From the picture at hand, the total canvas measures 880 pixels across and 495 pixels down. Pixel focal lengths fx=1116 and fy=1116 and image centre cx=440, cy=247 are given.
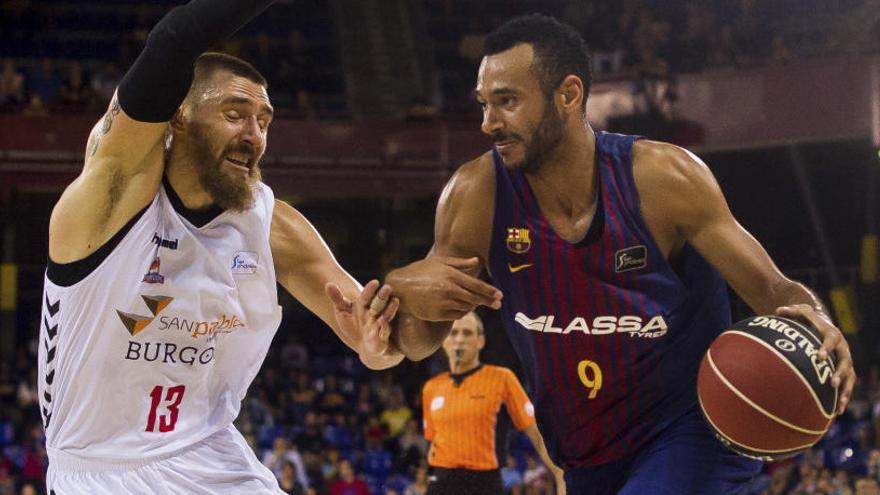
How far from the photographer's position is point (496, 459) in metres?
8.05

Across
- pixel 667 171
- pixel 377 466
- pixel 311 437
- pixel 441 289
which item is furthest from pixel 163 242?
pixel 311 437

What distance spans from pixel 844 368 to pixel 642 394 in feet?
2.43

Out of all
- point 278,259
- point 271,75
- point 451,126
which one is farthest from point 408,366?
point 278,259

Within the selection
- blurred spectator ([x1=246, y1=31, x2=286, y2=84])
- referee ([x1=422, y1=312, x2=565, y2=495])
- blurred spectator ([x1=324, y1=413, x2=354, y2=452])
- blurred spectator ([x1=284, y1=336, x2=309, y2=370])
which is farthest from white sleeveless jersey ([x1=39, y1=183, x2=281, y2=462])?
blurred spectator ([x1=246, y1=31, x2=286, y2=84])

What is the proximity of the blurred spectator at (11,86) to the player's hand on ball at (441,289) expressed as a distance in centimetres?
1445

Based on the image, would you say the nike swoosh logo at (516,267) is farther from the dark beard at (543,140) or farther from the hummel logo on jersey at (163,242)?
the hummel logo on jersey at (163,242)

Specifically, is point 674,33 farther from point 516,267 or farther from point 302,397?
point 516,267

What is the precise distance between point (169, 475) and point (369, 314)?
0.80 meters

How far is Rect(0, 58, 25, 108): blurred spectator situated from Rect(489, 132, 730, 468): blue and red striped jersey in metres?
14.4

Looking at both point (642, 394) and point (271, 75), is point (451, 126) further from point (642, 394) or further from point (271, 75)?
point (642, 394)

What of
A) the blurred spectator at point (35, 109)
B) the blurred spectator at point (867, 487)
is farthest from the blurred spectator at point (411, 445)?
the blurred spectator at point (35, 109)

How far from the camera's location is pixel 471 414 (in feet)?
26.5

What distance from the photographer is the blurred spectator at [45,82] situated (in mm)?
18000

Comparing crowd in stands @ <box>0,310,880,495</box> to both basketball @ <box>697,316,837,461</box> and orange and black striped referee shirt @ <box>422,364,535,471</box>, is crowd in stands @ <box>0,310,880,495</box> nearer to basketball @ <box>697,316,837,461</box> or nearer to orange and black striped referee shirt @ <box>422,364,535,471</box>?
orange and black striped referee shirt @ <box>422,364,535,471</box>
